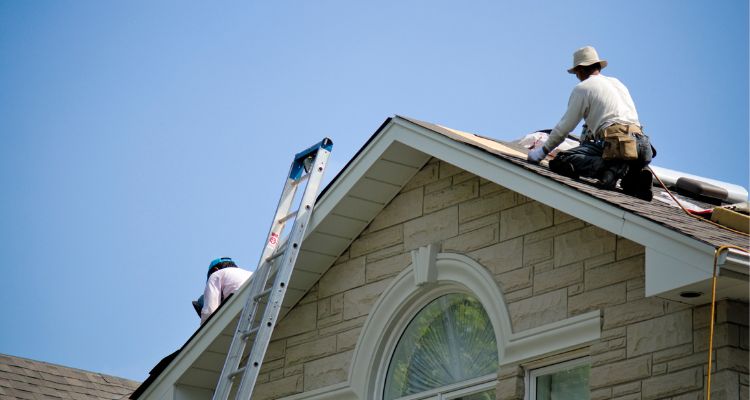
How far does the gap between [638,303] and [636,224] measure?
0.67 metres

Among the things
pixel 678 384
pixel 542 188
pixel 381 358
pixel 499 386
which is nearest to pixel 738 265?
pixel 678 384

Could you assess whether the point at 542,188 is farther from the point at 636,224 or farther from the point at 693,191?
the point at 693,191

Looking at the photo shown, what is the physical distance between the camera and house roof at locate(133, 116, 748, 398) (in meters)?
7.29

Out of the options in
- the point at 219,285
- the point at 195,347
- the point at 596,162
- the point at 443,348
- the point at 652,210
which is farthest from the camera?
the point at 219,285

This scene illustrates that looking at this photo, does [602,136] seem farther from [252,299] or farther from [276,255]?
[252,299]

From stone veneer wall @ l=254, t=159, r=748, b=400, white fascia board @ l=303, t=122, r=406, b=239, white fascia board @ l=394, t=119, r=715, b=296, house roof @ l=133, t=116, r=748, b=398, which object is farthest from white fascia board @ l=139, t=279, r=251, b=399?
white fascia board @ l=394, t=119, r=715, b=296

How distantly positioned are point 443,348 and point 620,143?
2207 millimetres

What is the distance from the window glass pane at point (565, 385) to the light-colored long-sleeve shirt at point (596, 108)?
165 centimetres

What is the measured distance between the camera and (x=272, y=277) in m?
10.6

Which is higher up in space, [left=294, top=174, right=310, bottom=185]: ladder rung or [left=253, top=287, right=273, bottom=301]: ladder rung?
[left=294, top=174, right=310, bottom=185]: ladder rung

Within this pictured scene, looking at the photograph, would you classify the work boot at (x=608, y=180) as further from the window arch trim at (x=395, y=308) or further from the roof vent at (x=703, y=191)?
the roof vent at (x=703, y=191)

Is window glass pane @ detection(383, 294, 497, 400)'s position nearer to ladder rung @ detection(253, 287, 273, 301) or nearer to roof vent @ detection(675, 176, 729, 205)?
ladder rung @ detection(253, 287, 273, 301)

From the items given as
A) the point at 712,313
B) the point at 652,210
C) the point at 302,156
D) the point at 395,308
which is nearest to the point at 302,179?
the point at 302,156

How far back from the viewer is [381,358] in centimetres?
1007
